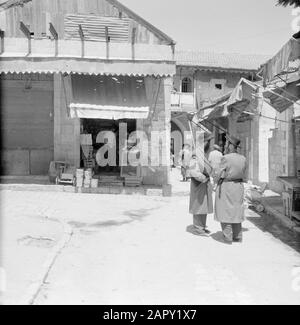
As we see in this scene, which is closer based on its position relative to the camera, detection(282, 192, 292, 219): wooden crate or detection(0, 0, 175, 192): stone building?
detection(282, 192, 292, 219): wooden crate

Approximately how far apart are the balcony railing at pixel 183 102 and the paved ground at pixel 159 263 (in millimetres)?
19913

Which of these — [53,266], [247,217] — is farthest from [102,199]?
[53,266]

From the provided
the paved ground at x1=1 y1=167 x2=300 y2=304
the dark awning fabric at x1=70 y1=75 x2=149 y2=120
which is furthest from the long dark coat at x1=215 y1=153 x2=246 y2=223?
the dark awning fabric at x1=70 y1=75 x2=149 y2=120

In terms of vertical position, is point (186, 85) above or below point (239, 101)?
above

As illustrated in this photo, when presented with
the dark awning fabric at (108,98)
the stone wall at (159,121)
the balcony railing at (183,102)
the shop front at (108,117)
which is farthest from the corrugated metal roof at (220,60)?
the dark awning fabric at (108,98)

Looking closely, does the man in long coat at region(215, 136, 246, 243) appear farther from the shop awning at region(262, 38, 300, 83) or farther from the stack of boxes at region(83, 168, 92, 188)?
the stack of boxes at region(83, 168, 92, 188)

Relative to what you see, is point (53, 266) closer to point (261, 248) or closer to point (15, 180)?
point (261, 248)

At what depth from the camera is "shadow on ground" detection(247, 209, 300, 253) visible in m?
7.36

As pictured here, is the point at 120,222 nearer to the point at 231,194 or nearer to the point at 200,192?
the point at 200,192

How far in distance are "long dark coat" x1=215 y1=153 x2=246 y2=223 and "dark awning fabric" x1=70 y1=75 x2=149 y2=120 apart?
16.4 ft

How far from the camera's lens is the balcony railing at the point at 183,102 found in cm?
2917

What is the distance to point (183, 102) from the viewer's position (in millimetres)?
29812

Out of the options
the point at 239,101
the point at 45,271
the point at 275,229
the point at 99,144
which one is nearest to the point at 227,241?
the point at 275,229

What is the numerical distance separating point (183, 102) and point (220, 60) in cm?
449
